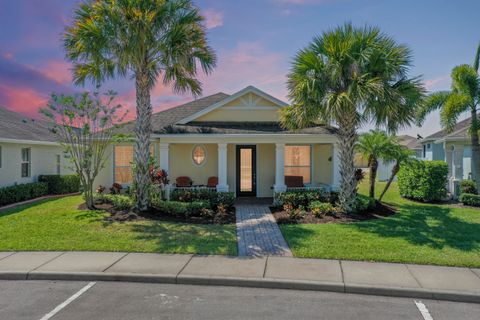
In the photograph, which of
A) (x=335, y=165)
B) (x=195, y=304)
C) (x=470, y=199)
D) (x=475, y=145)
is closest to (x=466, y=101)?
(x=475, y=145)

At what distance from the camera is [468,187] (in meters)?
14.2

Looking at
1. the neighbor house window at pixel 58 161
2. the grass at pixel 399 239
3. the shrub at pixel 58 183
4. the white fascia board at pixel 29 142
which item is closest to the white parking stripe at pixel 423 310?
the grass at pixel 399 239

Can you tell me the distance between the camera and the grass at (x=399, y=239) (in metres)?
7.02

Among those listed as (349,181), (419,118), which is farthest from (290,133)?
(419,118)

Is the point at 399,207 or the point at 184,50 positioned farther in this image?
the point at 399,207

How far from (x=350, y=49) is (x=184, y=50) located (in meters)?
5.79

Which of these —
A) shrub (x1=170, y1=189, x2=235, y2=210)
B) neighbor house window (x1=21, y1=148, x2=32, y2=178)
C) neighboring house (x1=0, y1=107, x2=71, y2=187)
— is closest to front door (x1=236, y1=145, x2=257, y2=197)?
shrub (x1=170, y1=189, x2=235, y2=210)

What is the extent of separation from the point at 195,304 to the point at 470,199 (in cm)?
1374

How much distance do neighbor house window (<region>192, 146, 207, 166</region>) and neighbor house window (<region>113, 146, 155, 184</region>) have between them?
10.6 feet

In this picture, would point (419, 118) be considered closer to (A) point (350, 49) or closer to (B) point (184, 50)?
(A) point (350, 49)

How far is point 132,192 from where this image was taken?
1183 cm

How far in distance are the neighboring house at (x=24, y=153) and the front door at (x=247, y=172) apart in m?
7.93

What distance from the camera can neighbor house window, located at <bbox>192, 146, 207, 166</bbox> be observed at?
15.5 meters

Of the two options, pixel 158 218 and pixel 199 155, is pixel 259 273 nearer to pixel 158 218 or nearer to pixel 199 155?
pixel 158 218
